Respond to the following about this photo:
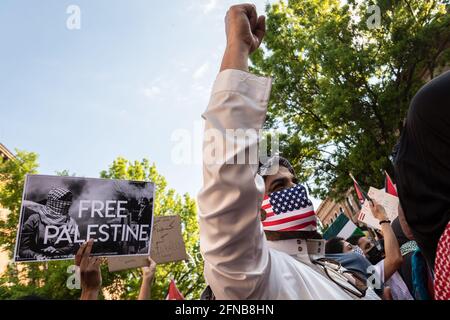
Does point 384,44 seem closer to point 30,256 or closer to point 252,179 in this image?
point 30,256

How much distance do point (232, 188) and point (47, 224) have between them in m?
3.42

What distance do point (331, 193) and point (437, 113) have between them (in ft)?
43.9

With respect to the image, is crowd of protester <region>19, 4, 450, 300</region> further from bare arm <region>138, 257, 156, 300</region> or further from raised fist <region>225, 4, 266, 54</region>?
bare arm <region>138, 257, 156, 300</region>

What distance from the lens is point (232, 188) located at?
36.0 inches

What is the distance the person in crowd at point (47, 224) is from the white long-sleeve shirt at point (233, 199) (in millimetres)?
3222

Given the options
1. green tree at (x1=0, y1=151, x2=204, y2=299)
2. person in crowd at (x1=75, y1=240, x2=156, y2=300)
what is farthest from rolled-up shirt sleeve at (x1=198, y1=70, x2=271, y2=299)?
green tree at (x1=0, y1=151, x2=204, y2=299)

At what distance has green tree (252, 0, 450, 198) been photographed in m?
12.3

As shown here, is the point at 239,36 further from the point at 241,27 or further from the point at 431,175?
the point at 431,175

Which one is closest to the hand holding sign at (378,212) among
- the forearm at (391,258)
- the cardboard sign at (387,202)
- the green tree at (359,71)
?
the forearm at (391,258)

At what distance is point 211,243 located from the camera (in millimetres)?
973

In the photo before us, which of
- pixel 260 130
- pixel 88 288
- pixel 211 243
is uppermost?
pixel 260 130

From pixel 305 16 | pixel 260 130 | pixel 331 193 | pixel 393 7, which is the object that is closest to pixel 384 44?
pixel 393 7

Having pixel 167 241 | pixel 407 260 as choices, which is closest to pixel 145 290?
pixel 167 241

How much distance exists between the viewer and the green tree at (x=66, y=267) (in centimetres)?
1819
